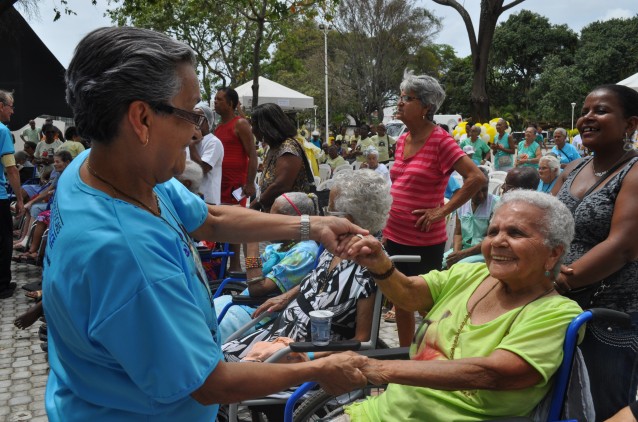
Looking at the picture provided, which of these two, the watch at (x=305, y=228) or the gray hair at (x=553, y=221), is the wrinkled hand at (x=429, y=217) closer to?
the gray hair at (x=553, y=221)

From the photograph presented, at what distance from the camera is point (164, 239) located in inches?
54.7

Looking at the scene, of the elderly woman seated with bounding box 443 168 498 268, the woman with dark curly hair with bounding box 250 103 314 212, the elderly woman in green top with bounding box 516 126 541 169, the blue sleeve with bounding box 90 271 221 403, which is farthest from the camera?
the elderly woman in green top with bounding box 516 126 541 169

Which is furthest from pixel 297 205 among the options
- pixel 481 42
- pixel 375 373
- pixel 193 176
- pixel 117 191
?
pixel 481 42

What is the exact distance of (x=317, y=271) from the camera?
332 centimetres

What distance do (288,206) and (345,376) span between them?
232cm

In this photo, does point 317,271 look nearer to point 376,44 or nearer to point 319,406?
point 319,406

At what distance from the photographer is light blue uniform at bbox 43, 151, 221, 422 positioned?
128 centimetres

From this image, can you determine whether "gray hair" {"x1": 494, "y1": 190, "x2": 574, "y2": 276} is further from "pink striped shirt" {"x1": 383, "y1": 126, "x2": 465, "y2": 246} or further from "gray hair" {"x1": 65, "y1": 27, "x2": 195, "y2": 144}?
"pink striped shirt" {"x1": 383, "y1": 126, "x2": 465, "y2": 246}

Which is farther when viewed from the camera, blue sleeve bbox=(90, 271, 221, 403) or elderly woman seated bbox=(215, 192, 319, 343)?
elderly woman seated bbox=(215, 192, 319, 343)

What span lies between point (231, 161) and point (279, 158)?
1.26 meters

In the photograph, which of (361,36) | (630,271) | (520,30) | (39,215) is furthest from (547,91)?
(630,271)

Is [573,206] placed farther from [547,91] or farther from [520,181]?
[547,91]

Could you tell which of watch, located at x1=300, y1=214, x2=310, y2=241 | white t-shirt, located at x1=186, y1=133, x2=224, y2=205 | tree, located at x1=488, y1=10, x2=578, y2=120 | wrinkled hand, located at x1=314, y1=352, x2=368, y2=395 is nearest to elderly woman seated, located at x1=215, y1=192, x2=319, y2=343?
watch, located at x1=300, y1=214, x2=310, y2=241

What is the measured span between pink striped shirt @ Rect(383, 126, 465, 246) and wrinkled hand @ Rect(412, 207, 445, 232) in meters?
0.06
